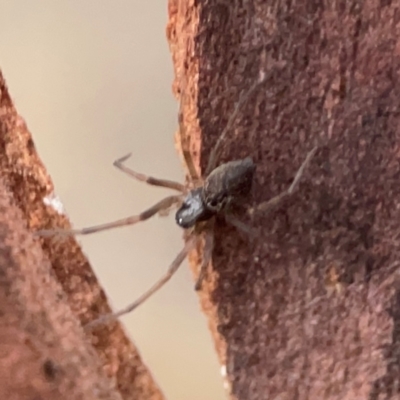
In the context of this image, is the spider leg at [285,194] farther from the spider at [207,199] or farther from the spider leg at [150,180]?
the spider leg at [150,180]

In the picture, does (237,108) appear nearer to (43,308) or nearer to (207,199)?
(207,199)

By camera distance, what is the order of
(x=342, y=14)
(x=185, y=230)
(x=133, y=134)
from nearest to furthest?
(x=342, y=14) → (x=185, y=230) → (x=133, y=134)

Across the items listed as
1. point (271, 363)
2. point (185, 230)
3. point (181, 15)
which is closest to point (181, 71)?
point (181, 15)

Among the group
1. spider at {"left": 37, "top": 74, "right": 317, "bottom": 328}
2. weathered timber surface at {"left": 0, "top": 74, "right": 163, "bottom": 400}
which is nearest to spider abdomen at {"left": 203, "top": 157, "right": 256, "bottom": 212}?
spider at {"left": 37, "top": 74, "right": 317, "bottom": 328}

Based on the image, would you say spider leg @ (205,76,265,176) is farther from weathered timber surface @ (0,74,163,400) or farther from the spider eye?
weathered timber surface @ (0,74,163,400)

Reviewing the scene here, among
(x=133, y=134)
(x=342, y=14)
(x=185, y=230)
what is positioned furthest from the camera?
(x=133, y=134)

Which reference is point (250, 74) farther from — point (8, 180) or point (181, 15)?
point (8, 180)
